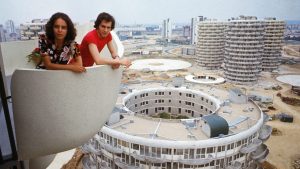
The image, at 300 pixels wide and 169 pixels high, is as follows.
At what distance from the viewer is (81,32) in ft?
26.3

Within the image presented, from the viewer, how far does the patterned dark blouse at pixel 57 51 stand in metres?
4.69

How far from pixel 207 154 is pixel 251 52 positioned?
141 feet

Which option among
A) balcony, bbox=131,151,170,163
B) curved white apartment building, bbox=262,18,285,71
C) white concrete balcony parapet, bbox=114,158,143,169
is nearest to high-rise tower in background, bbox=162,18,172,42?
curved white apartment building, bbox=262,18,285,71

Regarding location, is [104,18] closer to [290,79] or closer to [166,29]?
[290,79]

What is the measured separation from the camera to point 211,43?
75750mm

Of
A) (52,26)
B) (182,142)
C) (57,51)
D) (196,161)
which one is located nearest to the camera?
(52,26)

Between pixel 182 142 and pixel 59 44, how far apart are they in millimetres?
16152

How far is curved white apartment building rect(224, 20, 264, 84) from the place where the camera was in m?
54.9

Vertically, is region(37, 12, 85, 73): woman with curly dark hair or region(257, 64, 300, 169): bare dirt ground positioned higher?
region(37, 12, 85, 73): woman with curly dark hair

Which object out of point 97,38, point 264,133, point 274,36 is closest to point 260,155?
point 264,133

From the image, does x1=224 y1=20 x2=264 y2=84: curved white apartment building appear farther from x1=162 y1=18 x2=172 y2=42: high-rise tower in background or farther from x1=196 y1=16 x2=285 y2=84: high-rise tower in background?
x1=162 y1=18 x2=172 y2=42: high-rise tower in background

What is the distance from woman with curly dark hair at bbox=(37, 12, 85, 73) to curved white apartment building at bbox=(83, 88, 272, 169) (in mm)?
15862

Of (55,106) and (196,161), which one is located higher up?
(55,106)

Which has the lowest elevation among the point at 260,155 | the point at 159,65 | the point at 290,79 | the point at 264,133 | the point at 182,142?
the point at 260,155
